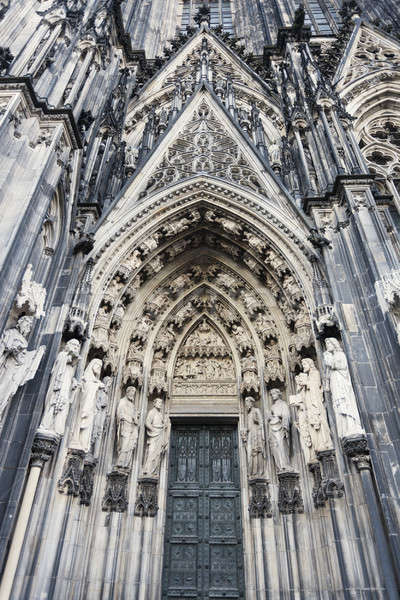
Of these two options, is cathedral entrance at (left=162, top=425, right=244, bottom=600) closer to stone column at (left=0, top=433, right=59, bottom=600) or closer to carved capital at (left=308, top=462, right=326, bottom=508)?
carved capital at (left=308, top=462, right=326, bottom=508)

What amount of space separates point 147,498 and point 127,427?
111cm

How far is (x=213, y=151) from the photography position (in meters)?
9.18

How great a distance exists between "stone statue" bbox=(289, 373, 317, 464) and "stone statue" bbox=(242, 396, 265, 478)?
78cm

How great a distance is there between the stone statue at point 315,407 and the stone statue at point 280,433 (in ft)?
2.22

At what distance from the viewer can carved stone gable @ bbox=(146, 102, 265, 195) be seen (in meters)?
8.58

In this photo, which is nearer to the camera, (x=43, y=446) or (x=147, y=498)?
(x=43, y=446)

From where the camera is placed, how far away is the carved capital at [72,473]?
5391mm

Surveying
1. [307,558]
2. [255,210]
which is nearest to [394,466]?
[307,558]

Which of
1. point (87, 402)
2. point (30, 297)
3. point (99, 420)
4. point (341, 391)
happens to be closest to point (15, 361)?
point (30, 297)

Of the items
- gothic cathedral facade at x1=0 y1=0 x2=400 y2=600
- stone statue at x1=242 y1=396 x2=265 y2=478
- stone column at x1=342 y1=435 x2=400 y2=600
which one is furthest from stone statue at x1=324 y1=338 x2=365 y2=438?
stone statue at x1=242 y1=396 x2=265 y2=478

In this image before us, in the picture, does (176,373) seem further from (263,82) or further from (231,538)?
(263,82)

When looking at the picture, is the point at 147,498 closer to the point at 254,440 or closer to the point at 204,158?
the point at 254,440

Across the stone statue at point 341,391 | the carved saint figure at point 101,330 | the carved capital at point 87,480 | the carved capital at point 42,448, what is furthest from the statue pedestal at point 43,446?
the stone statue at point 341,391

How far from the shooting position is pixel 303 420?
6113mm
